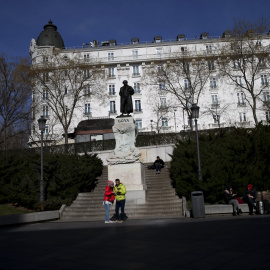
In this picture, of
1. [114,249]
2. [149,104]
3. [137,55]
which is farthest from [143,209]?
[137,55]

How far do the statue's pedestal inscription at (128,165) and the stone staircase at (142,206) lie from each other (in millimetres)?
657

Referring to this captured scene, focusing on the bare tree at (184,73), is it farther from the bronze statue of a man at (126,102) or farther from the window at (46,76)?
the bronze statue of a man at (126,102)

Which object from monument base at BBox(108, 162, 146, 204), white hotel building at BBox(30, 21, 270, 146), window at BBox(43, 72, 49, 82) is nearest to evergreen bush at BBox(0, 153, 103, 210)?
monument base at BBox(108, 162, 146, 204)

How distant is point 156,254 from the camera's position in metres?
5.46

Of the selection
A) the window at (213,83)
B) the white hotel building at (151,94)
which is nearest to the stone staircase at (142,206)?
the white hotel building at (151,94)

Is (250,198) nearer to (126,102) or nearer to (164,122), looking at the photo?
(126,102)

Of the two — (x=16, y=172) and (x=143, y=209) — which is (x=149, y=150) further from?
(x=143, y=209)

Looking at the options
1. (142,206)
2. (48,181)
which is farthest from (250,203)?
(48,181)

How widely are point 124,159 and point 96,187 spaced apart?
4.90 metres

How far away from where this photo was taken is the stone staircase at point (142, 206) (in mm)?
14859

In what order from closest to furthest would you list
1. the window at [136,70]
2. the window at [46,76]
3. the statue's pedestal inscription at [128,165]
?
1. the statue's pedestal inscription at [128,165]
2. the window at [46,76]
3. the window at [136,70]

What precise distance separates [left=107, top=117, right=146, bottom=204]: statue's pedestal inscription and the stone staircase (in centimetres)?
66

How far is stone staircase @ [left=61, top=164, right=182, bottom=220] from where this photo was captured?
14859 mm

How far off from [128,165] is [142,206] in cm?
261
